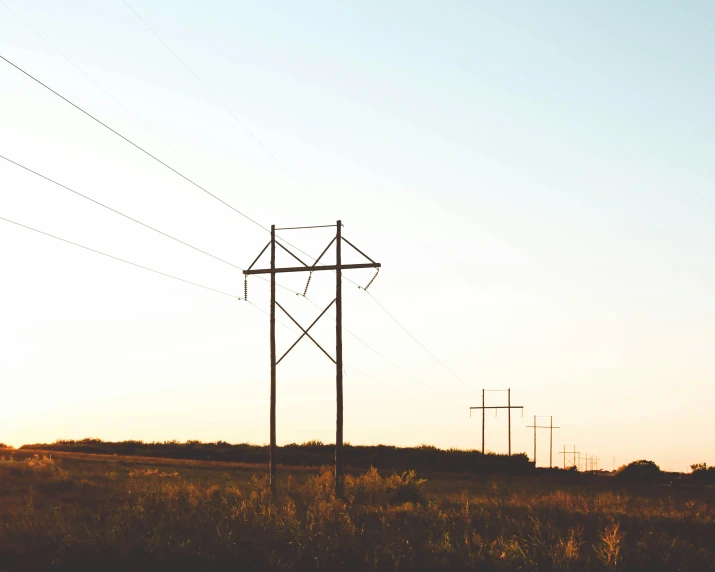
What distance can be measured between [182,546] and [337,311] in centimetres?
1570

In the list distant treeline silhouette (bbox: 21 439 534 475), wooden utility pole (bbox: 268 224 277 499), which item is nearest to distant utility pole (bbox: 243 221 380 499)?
wooden utility pole (bbox: 268 224 277 499)

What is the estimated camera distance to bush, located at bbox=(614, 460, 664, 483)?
78.8 m

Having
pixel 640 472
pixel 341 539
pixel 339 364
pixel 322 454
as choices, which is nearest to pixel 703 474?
pixel 640 472

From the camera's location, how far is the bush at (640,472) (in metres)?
78.8

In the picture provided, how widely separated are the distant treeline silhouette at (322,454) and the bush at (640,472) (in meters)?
8.97

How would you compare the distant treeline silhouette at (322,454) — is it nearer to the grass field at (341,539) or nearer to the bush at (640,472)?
the bush at (640,472)

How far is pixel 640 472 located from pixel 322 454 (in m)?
30.8

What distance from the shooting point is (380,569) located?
15.1 meters

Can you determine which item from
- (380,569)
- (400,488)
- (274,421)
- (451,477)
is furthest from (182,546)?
(451,477)

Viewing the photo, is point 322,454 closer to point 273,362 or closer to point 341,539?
point 273,362

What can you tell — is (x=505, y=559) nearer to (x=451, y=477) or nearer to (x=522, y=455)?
(x=451, y=477)

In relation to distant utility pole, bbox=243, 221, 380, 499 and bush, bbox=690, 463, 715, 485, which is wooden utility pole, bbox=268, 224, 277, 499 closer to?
distant utility pole, bbox=243, 221, 380, 499

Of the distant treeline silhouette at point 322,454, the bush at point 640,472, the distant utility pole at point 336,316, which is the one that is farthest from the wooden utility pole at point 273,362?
the bush at point 640,472

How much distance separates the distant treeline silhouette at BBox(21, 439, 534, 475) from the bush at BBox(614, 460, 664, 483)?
8965mm
